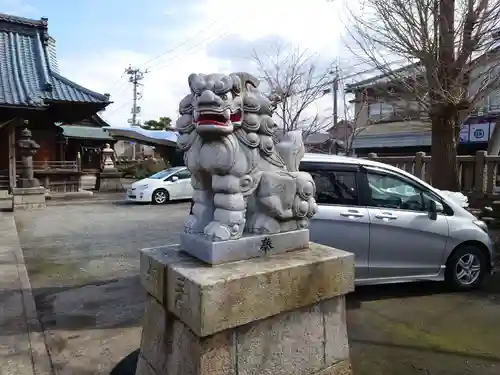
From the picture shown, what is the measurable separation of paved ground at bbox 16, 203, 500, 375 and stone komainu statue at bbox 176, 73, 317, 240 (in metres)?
1.57

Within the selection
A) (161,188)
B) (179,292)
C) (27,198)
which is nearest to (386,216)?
(179,292)

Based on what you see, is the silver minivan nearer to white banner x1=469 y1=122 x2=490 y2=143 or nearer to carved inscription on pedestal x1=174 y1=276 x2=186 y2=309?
carved inscription on pedestal x1=174 y1=276 x2=186 y2=309

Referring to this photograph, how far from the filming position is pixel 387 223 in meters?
4.35

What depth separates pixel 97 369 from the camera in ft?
10.2

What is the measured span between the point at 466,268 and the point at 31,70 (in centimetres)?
1746

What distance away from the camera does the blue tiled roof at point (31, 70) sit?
14.4m

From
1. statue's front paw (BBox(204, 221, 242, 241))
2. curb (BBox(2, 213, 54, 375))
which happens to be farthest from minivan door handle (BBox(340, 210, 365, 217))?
curb (BBox(2, 213, 54, 375))

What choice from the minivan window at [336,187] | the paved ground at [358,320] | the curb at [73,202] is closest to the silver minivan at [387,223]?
the minivan window at [336,187]

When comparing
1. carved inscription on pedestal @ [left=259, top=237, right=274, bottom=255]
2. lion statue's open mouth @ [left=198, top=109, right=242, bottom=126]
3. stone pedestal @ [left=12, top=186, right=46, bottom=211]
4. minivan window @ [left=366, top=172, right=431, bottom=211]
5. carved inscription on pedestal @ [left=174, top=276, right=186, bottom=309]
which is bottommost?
stone pedestal @ [left=12, top=186, right=46, bottom=211]

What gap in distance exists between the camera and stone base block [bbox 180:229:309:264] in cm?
230

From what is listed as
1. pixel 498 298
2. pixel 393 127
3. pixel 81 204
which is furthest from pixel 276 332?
pixel 393 127

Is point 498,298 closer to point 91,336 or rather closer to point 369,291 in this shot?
point 369,291

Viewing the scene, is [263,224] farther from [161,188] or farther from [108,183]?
[108,183]

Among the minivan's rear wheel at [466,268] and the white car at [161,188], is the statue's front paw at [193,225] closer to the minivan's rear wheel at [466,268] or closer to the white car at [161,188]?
the minivan's rear wheel at [466,268]
